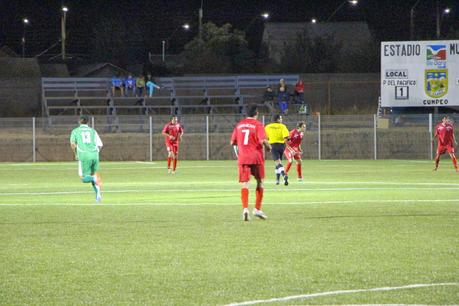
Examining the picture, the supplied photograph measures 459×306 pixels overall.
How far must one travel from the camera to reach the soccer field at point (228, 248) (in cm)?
948

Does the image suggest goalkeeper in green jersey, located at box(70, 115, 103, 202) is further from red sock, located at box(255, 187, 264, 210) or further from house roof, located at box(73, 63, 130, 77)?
house roof, located at box(73, 63, 130, 77)

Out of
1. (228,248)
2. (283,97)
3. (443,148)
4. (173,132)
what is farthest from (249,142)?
(283,97)

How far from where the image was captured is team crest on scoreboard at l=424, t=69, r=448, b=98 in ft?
152

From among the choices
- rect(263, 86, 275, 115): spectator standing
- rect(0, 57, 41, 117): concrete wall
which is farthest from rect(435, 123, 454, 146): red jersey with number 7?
rect(0, 57, 41, 117): concrete wall

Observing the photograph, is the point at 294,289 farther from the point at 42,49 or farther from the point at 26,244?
the point at 42,49

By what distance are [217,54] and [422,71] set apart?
35053 millimetres

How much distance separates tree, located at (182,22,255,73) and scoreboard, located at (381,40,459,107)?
2864 cm

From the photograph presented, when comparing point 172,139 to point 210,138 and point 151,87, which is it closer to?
point 210,138

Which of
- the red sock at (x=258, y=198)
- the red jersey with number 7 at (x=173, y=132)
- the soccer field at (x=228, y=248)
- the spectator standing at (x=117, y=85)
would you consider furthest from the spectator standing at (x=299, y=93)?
the red sock at (x=258, y=198)

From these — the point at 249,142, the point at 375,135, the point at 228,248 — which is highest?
the point at 375,135

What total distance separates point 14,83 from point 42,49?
144 ft

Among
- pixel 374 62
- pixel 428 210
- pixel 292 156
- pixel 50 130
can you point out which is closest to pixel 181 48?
pixel 374 62

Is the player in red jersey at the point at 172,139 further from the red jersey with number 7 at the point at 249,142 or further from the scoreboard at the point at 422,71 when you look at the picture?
the red jersey with number 7 at the point at 249,142

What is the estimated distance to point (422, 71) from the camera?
46.3 m
